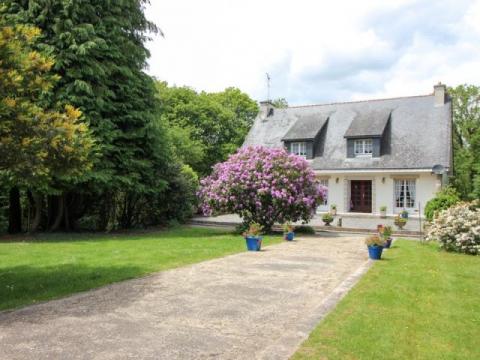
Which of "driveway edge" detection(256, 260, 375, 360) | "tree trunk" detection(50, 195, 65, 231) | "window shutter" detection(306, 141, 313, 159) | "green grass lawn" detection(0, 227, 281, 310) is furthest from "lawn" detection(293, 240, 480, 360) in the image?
"window shutter" detection(306, 141, 313, 159)

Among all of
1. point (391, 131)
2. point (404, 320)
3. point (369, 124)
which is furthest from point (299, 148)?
point (404, 320)

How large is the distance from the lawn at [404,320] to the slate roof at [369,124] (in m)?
18.7

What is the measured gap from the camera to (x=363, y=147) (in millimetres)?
28031

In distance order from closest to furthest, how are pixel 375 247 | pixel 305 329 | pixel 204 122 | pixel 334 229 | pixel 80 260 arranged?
pixel 305 329 → pixel 80 260 → pixel 375 247 → pixel 334 229 → pixel 204 122

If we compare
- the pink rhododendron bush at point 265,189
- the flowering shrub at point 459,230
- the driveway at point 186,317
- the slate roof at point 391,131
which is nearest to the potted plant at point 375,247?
the driveway at point 186,317

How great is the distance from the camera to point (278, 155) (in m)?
17.5

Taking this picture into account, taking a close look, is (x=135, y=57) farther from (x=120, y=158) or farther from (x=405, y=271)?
(x=405, y=271)

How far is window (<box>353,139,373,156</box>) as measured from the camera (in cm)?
2780

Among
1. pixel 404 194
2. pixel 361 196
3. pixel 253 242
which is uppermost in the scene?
pixel 404 194

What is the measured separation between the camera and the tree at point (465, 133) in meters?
38.9

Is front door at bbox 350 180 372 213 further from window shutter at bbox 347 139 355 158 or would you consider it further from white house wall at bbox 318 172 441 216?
window shutter at bbox 347 139 355 158

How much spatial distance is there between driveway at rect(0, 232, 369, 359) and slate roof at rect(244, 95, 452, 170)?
62.4ft

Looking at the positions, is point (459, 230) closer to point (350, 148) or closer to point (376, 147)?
point (376, 147)

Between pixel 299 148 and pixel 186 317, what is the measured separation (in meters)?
25.2
